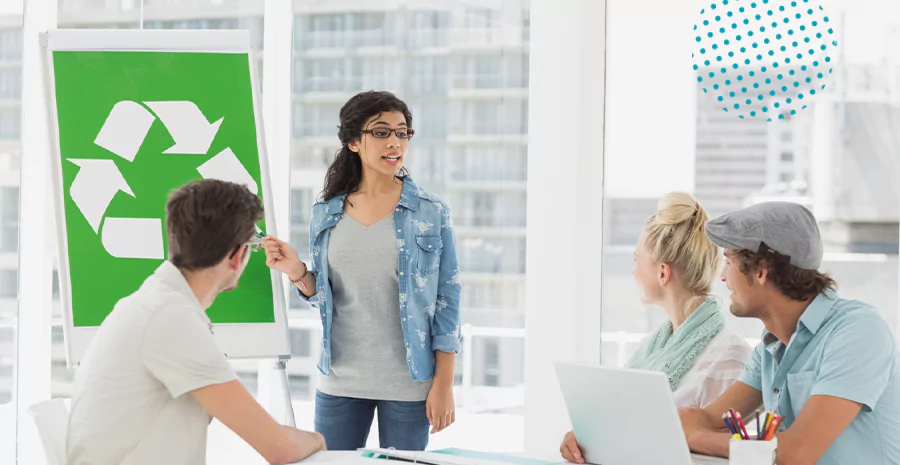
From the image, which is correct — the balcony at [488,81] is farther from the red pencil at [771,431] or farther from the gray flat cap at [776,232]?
the red pencil at [771,431]

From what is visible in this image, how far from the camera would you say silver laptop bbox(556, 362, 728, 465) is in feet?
4.99

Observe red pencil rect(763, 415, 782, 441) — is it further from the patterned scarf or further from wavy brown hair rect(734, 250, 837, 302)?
the patterned scarf

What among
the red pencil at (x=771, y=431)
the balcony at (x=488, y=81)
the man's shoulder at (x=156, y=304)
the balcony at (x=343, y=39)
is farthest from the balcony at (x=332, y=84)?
the red pencil at (x=771, y=431)

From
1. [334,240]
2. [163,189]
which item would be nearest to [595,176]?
[334,240]

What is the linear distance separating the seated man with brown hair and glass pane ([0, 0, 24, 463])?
210 cm

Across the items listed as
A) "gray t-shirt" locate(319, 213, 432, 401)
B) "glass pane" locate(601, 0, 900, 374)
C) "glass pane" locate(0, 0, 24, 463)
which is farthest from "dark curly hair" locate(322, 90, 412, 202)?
"glass pane" locate(0, 0, 24, 463)

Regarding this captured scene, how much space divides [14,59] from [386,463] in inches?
104

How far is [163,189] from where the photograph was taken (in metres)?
2.54

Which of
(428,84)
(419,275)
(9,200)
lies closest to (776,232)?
(419,275)

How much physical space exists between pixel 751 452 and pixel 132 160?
182cm

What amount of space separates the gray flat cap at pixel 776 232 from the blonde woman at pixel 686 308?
1.25ft

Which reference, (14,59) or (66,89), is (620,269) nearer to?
(66,89)

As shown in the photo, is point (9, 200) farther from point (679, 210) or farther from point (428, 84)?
point (679, 210)

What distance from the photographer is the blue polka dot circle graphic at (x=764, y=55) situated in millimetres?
3080
